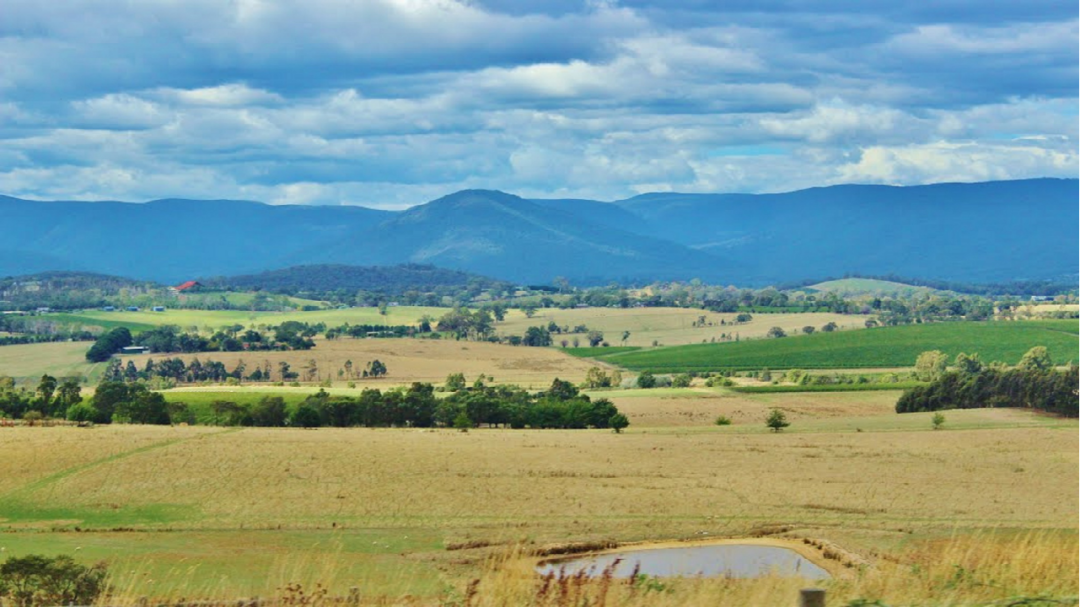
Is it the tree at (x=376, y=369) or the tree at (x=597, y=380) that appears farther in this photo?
the tree at (x=376, y=369)

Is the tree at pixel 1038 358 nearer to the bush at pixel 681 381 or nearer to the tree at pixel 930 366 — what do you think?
the tree at pixel 930 366

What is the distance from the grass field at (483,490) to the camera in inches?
1553

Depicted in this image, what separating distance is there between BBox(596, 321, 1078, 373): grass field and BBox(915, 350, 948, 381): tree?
1029 cm

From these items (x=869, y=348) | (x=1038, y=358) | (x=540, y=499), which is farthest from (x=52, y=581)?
(x=869, y=348)

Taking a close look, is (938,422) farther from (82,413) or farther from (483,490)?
(82,413)

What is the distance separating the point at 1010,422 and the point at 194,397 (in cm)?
5838

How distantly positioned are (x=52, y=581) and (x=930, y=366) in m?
115

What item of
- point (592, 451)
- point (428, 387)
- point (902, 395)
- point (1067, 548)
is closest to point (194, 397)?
point (428, 387)

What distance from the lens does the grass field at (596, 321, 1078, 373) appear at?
468 feet

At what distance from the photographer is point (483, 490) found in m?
51.0

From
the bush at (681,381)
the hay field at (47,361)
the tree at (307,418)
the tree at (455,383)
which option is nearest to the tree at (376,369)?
the tree at (455,383)

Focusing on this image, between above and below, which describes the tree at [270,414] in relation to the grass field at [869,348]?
below

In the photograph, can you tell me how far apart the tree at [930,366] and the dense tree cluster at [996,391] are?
19.4 meters

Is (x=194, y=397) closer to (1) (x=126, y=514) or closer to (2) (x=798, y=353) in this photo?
(1) (x=126, y=514)
